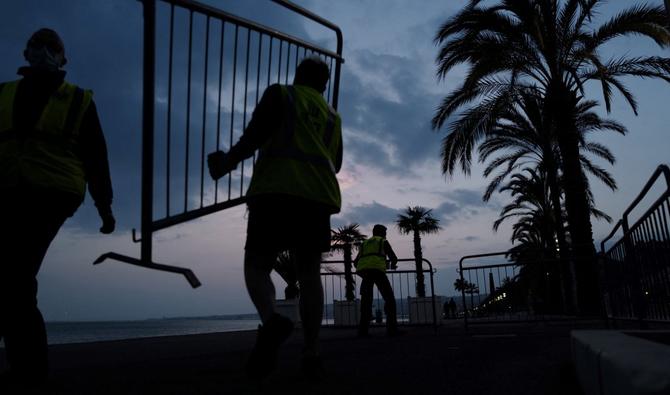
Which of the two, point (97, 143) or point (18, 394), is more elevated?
point (97, 143)

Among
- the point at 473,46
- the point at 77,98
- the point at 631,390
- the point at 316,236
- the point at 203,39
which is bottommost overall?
the point at 631,390

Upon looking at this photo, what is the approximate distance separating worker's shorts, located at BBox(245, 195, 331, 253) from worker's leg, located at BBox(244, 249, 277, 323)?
4cm

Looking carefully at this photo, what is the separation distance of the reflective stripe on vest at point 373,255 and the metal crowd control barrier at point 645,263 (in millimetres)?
3561

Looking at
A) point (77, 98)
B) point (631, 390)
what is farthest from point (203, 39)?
point (631, 390)

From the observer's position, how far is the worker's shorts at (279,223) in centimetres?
278

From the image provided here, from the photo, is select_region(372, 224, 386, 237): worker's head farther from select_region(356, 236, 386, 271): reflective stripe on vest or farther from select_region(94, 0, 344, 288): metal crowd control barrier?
select_region(94, 0, 344, 288): metal crowd control barrier

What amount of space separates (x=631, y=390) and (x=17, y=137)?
2.95 metres

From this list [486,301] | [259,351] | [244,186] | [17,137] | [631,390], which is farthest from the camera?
[486,301]

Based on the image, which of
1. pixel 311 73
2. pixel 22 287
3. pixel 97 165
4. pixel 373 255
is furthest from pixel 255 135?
pixel 373 255

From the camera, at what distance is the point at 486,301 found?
1177cm

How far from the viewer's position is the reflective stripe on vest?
8.98 metres

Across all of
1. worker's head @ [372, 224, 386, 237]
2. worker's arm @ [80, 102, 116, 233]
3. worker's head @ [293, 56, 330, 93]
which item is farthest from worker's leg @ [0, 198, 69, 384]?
worker's head @ [372, 224, 386, 237]

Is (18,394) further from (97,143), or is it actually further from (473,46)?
(473,46)

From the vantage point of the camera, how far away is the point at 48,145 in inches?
114
